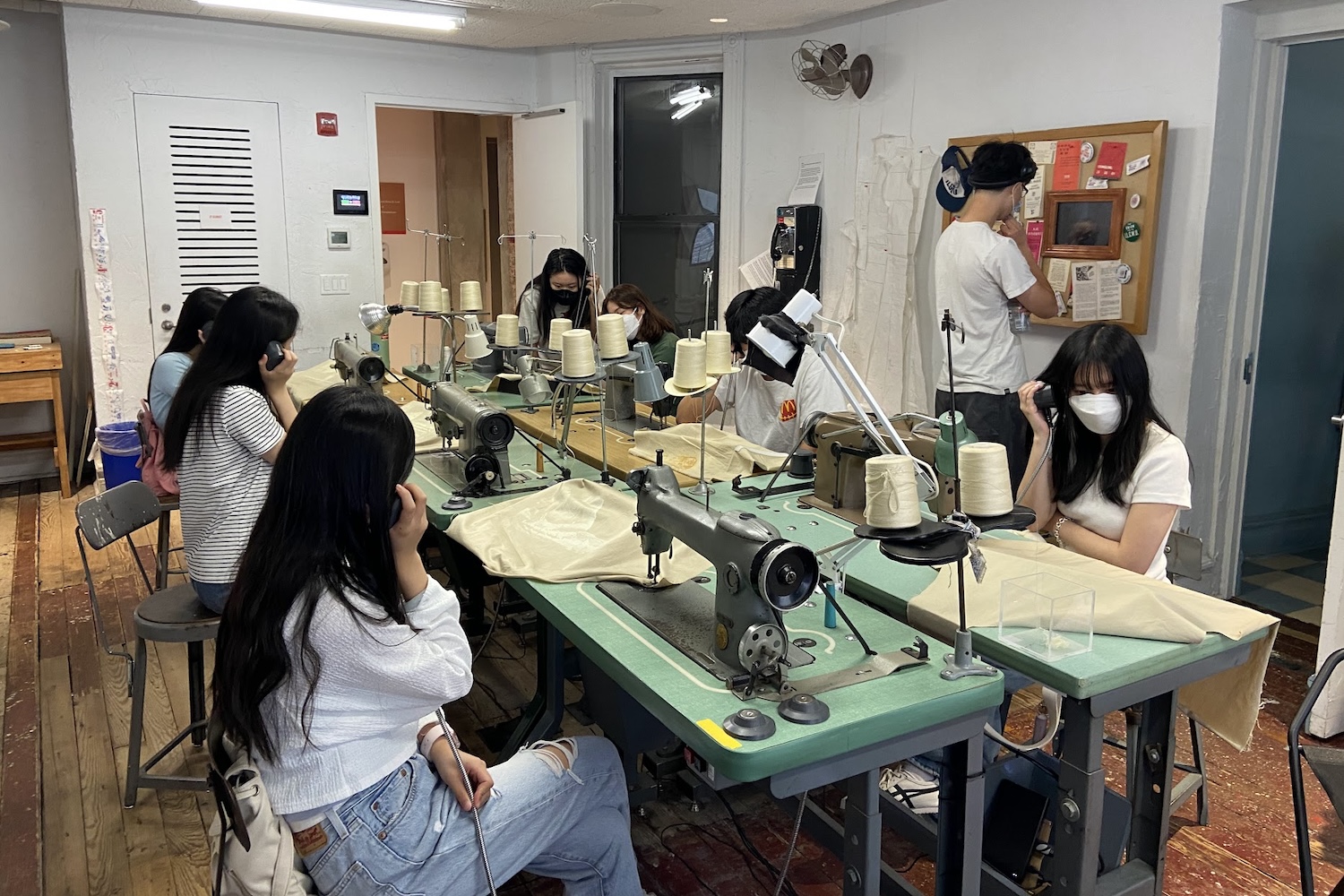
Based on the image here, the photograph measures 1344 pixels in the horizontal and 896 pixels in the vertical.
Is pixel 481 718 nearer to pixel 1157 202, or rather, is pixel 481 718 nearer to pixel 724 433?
pixel 724 433

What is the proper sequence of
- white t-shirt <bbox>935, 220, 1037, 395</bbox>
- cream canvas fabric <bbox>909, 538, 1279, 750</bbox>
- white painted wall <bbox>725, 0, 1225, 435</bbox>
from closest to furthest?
cream canvas fabric <bbox>909, 538, 1279, 750</bbox>
white t-shirt <bbox>935, 220, 1037, 395</bbox>
white painted wall <bbox>725, 0, 1225, 435</bbox>

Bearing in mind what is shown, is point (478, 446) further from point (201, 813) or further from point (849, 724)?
point (849, 724)

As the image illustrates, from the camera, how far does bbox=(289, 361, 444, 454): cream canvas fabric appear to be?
128 inches

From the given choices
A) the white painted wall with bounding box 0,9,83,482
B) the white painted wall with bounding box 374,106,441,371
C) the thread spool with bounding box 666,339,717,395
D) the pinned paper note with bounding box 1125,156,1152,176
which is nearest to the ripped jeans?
the thread spool with bounding box 666,339,717,395

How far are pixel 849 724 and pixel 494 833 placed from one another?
0.57m

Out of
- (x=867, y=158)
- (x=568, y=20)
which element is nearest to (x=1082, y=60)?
(x=867, y=158)

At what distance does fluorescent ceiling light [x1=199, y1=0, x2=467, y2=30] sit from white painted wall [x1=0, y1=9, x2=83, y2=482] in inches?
54.4

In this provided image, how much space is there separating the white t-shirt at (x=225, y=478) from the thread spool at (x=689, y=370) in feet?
3.30

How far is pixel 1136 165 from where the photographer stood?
360 cm

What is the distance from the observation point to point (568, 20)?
509 centimetres

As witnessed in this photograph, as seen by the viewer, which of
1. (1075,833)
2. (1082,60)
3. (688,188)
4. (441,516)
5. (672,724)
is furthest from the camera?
(688,188)

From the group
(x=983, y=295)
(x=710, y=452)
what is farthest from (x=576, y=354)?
(x=983, y=295)

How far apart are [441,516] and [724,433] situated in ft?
3.27

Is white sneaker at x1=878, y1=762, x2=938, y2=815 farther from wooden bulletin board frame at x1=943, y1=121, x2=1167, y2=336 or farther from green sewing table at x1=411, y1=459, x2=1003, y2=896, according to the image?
wooden bulletin board frame at x1=943, y1=121, x2=1167, y2=336
